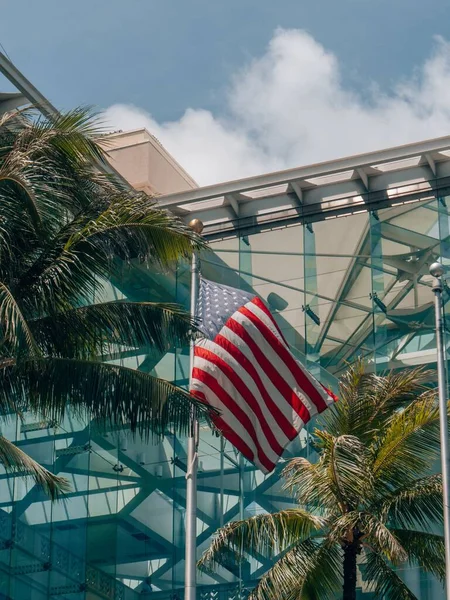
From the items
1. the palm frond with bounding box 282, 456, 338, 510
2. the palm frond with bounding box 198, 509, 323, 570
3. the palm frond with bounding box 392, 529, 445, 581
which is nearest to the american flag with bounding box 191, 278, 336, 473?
the palm frond with bounding box 282, 456, 338, 510

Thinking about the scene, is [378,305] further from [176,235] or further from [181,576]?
[176,235]

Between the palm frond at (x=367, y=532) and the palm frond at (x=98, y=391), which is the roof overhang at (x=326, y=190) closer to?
the palm frond at (x=367, y=532)

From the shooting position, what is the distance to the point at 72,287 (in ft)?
55.6

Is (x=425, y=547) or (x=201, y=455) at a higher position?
(x=201, y=455)

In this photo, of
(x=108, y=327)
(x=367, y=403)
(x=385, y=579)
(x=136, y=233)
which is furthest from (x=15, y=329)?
(x=385, y=579)

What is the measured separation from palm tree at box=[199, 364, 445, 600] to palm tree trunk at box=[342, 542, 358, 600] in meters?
0.02

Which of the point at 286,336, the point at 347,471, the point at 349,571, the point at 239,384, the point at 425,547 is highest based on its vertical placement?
the point at 286,336

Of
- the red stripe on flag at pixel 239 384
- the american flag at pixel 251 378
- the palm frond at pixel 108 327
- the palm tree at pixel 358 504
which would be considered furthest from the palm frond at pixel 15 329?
the palm tree at pixel 358 504

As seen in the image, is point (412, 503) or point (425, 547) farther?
point (425, 547)

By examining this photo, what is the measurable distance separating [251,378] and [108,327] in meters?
3.49

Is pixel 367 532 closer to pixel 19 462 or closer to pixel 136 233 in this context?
pixel 19 462

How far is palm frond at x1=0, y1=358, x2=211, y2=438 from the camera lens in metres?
16.6

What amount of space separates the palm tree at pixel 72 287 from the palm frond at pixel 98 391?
13 mm

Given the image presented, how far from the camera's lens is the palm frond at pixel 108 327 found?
16922 millimetres
